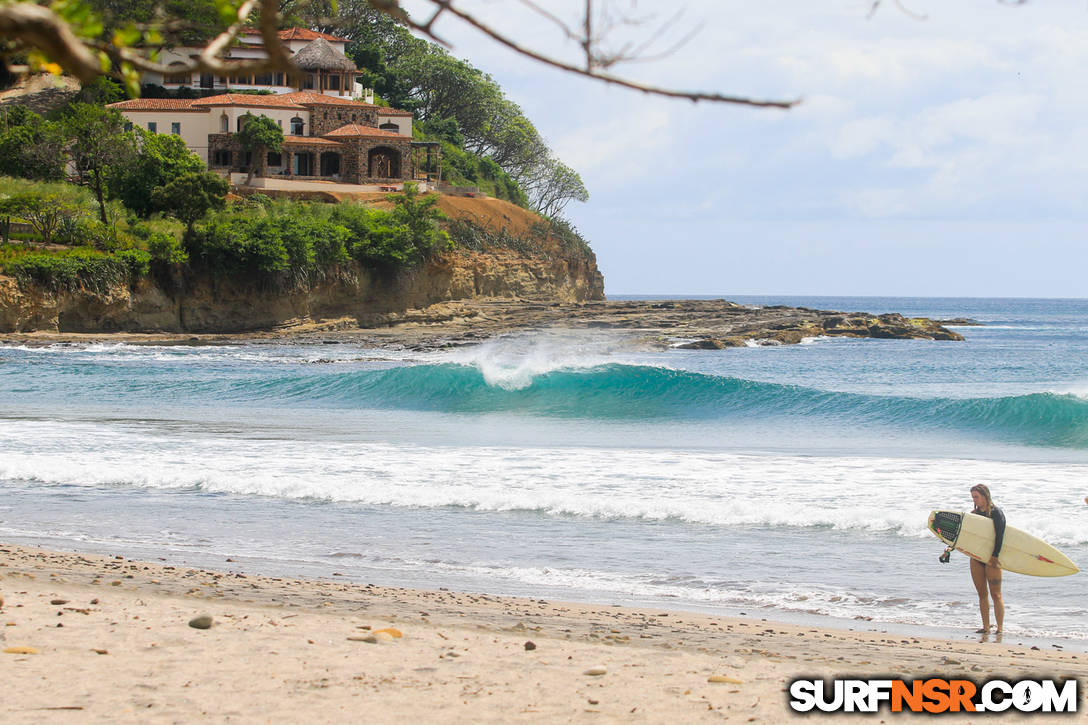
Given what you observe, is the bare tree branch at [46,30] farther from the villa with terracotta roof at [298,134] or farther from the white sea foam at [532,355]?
the villa with terracotta roof at [298,134]

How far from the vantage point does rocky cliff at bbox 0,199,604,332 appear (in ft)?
137

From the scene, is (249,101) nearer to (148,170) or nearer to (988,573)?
(148,170)

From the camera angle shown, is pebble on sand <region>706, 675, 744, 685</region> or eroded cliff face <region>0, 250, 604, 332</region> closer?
pebble on sand <region>706, 675, 744, 685</region>

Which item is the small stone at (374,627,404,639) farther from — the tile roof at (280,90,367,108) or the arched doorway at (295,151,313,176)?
the tile roof at (280,90,367,108)

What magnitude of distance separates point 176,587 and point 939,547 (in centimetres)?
687

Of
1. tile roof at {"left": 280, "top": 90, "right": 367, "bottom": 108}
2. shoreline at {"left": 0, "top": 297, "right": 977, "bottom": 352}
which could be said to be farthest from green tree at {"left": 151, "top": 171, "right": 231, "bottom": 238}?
tile roof at {"left": 280, "top": 90, "right": 367, "bottom": 108}

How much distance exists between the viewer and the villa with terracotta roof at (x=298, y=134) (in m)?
57.6

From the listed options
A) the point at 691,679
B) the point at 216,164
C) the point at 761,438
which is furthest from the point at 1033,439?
the point at 216,164

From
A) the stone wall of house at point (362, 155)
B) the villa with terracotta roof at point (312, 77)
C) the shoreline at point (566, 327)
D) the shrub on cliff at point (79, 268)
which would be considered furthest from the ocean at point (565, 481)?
the villa with terracotta roof at point (312, 77)

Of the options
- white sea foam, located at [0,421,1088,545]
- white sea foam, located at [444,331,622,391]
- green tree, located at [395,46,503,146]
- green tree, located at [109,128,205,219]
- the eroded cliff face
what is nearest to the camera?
white sea foam, located at [0,421,1088,545]

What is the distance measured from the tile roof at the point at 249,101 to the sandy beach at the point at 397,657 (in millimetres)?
54188

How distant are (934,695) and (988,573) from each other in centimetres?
273

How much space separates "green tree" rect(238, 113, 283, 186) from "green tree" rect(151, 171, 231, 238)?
8455mm

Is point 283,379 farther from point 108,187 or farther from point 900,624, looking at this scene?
point 108,187
